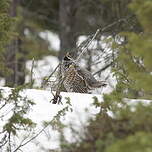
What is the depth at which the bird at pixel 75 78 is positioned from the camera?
778cm

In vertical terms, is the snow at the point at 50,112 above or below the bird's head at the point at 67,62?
below

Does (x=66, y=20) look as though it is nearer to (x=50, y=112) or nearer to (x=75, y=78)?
(x=75, y=78)

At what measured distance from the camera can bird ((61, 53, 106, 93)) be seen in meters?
7.78

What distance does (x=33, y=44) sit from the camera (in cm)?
2127

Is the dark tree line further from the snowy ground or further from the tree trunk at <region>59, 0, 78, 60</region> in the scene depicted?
the snowy ground

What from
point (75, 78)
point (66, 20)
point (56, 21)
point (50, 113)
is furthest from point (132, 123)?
point (56, 21)

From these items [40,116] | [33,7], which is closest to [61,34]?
[33,7]

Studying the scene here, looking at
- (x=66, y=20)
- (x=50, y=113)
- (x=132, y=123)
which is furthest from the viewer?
(x=66, y=20)

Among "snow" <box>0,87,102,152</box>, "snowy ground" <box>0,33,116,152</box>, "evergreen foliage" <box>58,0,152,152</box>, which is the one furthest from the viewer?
"snow" <box>0,87,102,152</box>

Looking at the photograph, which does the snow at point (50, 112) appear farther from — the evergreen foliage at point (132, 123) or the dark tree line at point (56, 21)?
the dark tree line at point (56, 21)

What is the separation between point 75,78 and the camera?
7.88m

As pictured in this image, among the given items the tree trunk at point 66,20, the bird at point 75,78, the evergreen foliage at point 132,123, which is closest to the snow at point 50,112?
the bird at point 75,78

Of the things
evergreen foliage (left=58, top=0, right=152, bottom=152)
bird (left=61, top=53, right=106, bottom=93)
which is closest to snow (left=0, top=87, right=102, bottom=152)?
bird (left=61, top=53, right=106, bottom=93)

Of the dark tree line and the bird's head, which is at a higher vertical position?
the dark tree line
